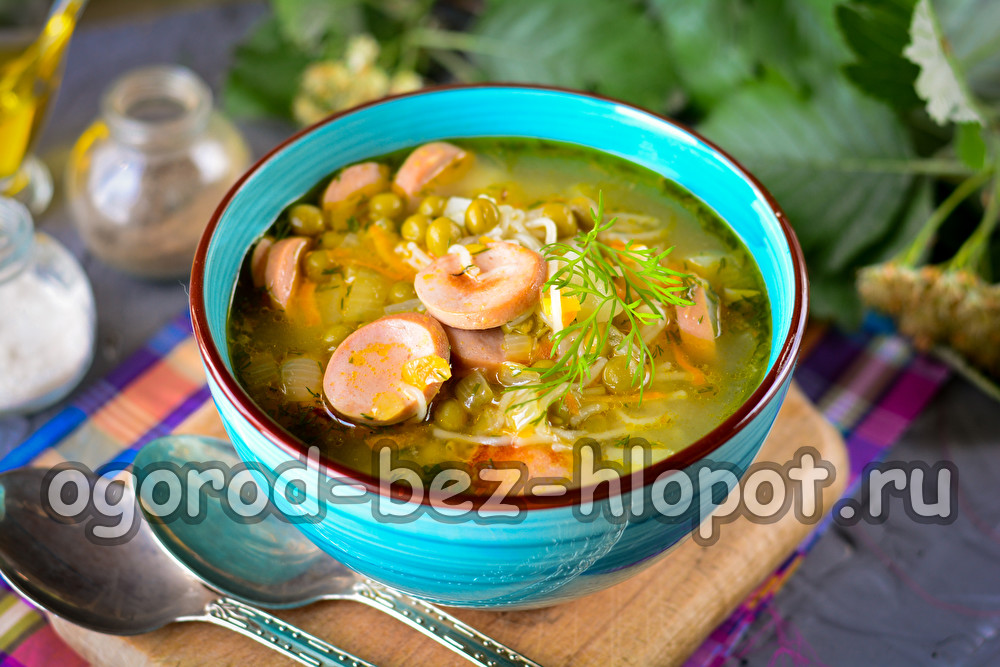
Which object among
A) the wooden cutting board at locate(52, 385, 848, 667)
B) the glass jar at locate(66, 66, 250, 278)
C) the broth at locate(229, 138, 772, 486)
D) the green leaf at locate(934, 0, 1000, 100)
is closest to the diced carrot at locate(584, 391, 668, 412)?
the broth at locate(229, 138, 772, 486)

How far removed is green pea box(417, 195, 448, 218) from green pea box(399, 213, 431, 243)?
0.02 metres

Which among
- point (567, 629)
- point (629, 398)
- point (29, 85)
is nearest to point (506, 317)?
point (629, 398)

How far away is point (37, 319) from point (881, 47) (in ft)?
9.13

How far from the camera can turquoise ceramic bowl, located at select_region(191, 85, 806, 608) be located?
60.3 inches

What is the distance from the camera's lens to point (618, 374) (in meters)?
1.85

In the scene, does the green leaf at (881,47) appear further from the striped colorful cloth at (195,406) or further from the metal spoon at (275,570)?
the metal spoon at (275,570)

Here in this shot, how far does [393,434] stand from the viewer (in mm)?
1801

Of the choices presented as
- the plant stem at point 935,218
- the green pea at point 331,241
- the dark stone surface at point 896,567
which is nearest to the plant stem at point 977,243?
the plant stem at point 935,218

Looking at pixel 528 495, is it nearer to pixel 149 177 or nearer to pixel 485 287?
pixel 485 287

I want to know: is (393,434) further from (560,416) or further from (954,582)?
(954,582)

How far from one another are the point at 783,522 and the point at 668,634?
1.58 ft

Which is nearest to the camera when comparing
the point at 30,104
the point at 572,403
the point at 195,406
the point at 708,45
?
the point at 572,403

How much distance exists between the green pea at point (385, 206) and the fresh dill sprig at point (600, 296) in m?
0.43

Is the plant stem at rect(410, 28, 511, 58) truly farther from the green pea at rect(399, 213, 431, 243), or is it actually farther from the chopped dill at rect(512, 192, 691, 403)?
the chopped dill at rect(512, 192, 691, 403)
